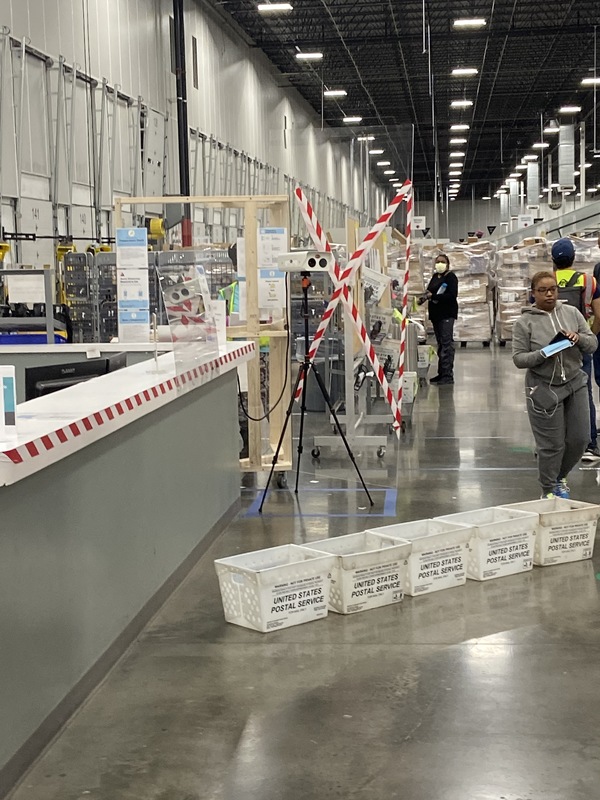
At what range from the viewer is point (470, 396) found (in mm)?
12273

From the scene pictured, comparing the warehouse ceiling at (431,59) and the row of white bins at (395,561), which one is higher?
the warehouse ceiling at (431,59)

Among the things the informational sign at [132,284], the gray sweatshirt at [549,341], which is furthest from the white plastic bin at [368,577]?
the informational sign at [132,284]

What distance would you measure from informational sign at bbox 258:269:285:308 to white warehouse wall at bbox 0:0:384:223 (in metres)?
3.78

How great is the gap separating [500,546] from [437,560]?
15.2 inches

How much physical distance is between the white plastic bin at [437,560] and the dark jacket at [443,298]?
8.85 meters

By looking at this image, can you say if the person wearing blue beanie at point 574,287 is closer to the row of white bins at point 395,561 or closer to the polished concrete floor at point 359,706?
the row of white bins at point 395,561

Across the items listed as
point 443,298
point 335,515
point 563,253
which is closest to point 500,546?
point 335,515

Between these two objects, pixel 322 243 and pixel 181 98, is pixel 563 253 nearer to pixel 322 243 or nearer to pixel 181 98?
pixel 322 243

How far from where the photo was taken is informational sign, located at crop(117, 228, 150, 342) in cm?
656

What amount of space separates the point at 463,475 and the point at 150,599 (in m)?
3.64

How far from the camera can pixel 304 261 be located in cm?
659

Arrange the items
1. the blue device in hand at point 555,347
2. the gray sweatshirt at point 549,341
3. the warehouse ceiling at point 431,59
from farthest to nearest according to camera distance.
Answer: the warehouse ceiling at point 431,59 → the gray sweatshirt at point 549,341 → the blue device in hand at point 555,347

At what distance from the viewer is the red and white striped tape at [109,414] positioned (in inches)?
116

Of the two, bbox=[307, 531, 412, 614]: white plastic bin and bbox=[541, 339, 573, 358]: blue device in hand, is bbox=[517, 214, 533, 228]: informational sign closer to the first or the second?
bbox=[541, 339, 573, 358]: blue device in hand
